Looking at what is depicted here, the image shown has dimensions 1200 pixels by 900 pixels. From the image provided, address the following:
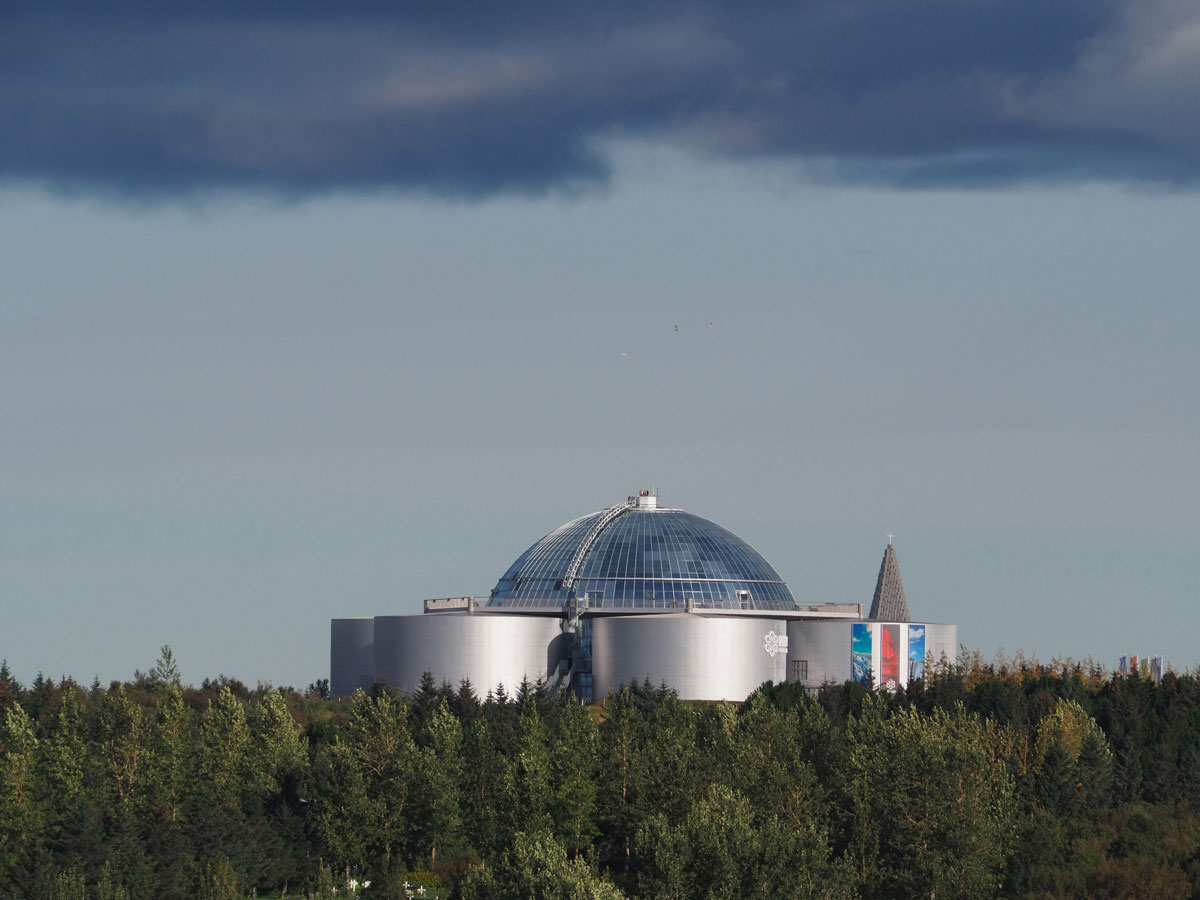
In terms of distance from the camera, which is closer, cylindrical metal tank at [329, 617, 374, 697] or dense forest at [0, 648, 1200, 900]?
dense forest at [0, 648, 1200, 900]

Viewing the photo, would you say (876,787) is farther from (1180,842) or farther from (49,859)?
(49,859)

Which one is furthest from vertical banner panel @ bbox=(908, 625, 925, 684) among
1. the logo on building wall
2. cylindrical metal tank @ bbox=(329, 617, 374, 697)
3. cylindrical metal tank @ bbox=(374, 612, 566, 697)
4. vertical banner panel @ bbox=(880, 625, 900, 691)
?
cylindrical metal tank @ bbox=(329, 617, 374, 697)

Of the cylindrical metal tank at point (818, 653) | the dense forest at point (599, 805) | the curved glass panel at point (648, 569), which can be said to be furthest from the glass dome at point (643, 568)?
Result: the dense forest at point (599, 805)

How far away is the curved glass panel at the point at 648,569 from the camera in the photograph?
12525 centimetres

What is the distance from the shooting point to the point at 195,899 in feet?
226

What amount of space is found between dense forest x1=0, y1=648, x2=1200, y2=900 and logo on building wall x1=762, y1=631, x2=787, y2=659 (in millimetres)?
21431

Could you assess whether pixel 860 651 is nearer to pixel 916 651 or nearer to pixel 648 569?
pixel 916 651

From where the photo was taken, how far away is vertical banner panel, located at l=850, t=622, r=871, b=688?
12244 centimetres

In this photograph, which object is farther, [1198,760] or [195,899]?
[1198,760]

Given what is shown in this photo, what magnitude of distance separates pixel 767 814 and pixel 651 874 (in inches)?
337

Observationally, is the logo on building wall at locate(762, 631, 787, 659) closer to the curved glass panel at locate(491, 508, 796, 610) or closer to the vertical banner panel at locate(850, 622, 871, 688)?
the vertical banner panel at locate(850, 622, 871, 688)

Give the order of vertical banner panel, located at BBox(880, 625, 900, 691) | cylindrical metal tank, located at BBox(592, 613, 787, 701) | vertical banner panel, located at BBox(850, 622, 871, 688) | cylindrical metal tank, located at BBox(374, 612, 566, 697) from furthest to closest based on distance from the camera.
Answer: vertical banner panel, located at BBox(880, 625, 900, 691) < vertical banner panel, located at BBox(850, 622, 871, 688) < cylindrical metal tank, located at BBox(374, 612, 566, 697) < cylindrical metal tank, located at BBox(592, 613, 787, 701)

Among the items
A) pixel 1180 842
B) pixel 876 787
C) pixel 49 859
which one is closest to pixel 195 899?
pixel 49 859

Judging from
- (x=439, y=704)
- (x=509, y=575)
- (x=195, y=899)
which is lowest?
(x=195, y=899)
